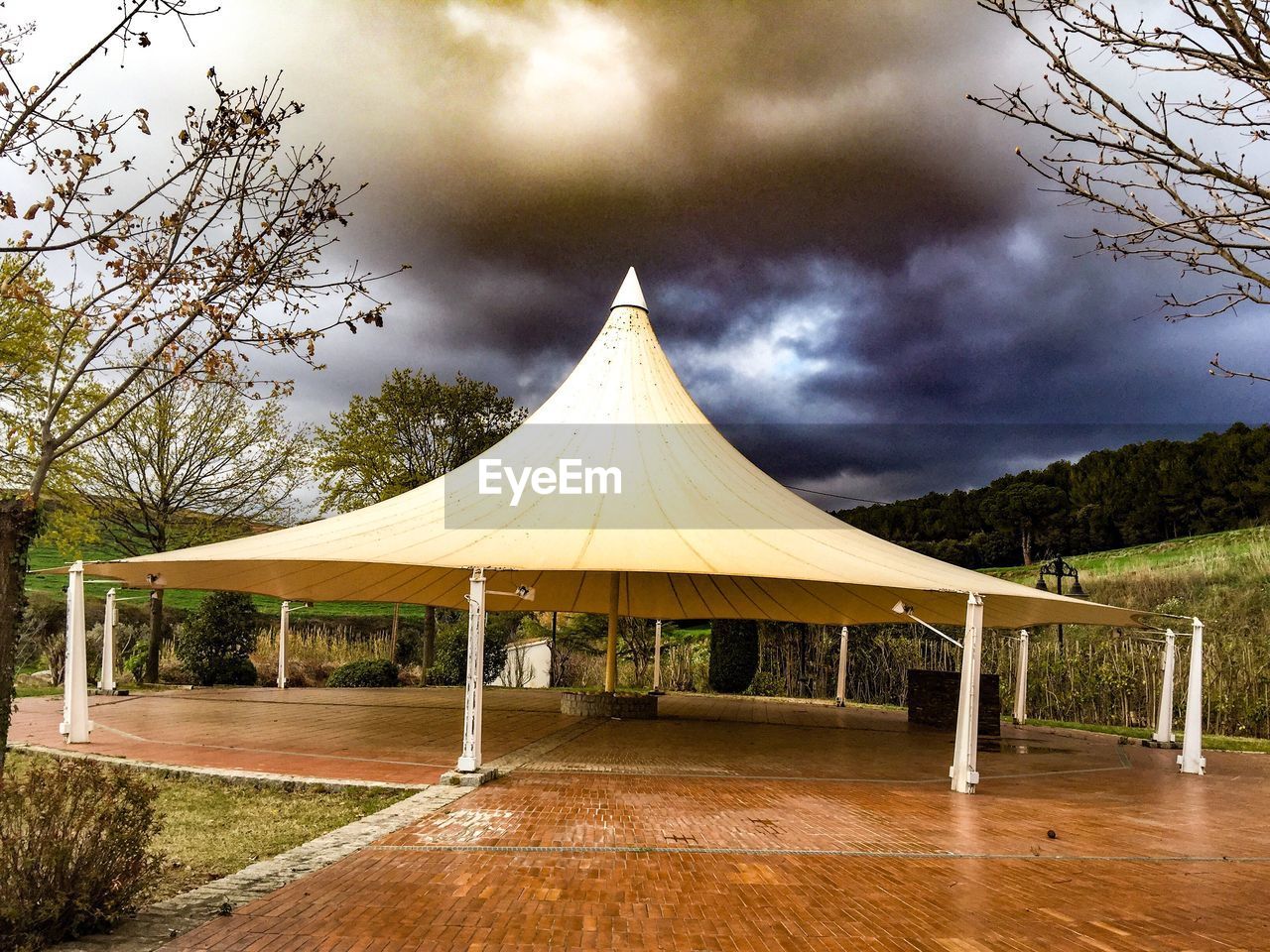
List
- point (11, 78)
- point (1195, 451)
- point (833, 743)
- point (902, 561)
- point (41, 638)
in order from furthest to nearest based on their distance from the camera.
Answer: point (1195, 451), point (41, 638), point (833, 743), point (902, 561), point (11, 78)

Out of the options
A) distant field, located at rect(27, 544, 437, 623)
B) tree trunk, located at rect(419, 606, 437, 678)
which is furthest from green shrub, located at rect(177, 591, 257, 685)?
tree trunk, located at rect(419, 606, 437, 678)

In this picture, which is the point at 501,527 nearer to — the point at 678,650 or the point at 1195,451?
the point at 678,650

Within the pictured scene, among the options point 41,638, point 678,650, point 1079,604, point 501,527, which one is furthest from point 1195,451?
point 41,638

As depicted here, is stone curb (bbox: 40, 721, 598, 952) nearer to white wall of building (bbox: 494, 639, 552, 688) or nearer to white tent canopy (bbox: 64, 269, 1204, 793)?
white tent canopy (bbox: 64, 269, 1204, 793)

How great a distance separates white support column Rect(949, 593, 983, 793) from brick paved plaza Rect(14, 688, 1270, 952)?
20 cm

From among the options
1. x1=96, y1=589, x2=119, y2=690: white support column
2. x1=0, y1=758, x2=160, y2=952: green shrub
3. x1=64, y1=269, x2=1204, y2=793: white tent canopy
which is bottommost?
x1=96, y1=589, x2=119, y2=690: white support column

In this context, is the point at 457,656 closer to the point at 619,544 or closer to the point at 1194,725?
the point at 619,544

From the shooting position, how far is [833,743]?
8.67 meters

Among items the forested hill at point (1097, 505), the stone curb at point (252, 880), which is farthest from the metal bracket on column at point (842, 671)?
the forested hill at point (1097, 505)

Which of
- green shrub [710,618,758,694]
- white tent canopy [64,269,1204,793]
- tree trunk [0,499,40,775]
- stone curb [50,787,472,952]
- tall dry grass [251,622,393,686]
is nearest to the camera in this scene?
stone curb [50,787,472,952]

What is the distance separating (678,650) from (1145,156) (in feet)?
47.1

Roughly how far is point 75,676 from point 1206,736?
1274 cm

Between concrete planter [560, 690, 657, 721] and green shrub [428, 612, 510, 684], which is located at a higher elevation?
concrete planter [560, 690, 657, 721]

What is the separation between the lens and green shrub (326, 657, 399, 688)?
13.6m
